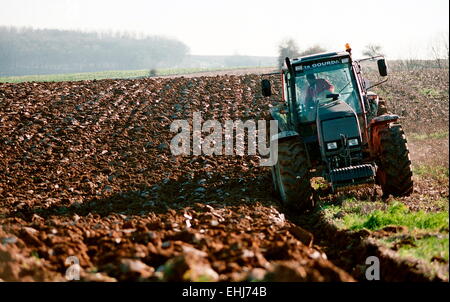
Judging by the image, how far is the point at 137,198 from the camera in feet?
30.8

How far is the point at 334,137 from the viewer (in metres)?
8.30

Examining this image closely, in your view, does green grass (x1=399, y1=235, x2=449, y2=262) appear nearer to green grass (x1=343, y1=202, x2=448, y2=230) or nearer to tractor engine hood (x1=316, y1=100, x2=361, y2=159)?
green grass (x1=343, y1=202, x2=448, y2=230)

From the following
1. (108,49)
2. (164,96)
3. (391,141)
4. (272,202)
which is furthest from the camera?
(108,49)

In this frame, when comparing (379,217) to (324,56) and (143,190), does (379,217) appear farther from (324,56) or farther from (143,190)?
(143,190)

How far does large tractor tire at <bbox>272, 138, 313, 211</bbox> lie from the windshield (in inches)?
36.1

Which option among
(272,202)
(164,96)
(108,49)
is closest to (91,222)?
(272,202)

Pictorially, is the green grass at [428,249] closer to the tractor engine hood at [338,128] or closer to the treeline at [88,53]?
the tractor engine hood at [338,128]

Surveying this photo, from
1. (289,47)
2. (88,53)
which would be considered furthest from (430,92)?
(88,53)

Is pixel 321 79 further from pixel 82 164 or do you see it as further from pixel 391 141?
pixel 82 164

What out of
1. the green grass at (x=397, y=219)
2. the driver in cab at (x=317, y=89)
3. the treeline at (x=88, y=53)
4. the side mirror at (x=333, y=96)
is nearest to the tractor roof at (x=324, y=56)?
the driver in cab at (x=317, y=89)

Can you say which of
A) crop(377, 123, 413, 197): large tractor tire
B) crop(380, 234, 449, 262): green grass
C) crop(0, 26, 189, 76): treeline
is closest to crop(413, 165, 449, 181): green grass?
crop(377, 123, 413, 197): large tractor tire

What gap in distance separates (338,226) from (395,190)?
1.61 m

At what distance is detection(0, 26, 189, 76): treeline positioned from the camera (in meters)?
76.4

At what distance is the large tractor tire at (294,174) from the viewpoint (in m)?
8.17
